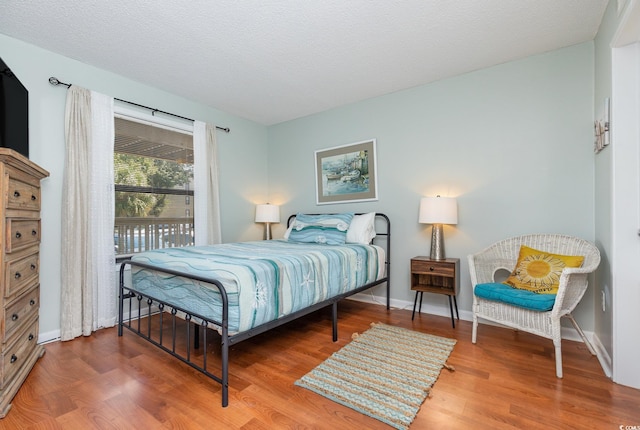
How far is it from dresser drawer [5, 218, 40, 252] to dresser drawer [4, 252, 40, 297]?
91mm

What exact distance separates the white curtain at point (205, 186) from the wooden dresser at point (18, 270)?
5.14 ft

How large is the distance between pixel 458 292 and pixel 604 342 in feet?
3.80

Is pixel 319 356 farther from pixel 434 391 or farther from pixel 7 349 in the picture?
pixel 7 349

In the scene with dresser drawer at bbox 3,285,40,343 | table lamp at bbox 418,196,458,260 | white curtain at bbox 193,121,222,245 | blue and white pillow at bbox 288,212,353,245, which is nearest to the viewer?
dresser drawer at bbox 3,285,40,343

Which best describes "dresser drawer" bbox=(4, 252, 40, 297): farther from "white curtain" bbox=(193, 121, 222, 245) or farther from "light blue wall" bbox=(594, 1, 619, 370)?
"light blue wall" bbox=(594, 1, 619, 370)

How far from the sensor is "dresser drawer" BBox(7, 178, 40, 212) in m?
1.85

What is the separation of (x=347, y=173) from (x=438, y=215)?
1433 millimetres

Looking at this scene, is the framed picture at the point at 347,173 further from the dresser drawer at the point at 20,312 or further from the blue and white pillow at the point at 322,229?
the dresser drawer at the point at 20,312

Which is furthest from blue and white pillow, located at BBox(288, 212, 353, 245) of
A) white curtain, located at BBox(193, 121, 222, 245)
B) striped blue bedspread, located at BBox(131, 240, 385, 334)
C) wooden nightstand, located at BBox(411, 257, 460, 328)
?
white curtain, located at BBox(193, 121, 222, 245)

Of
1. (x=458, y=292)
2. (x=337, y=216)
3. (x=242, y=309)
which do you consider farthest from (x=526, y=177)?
(x=242, y=309)

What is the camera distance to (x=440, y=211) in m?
2.99

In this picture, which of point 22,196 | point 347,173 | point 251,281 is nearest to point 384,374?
point 251,281

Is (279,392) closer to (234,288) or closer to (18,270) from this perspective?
(234,288)

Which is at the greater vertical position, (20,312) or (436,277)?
(20,312)
